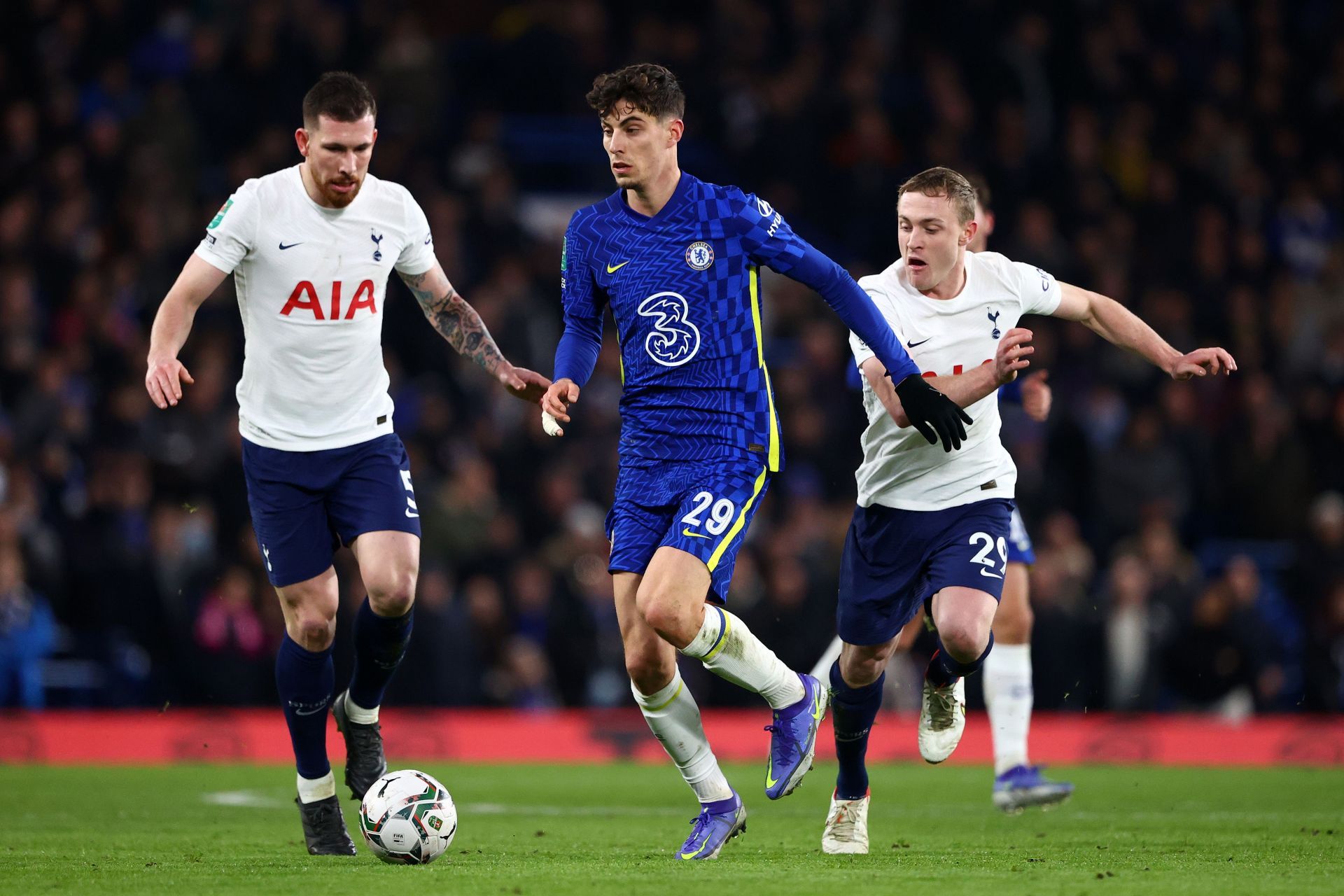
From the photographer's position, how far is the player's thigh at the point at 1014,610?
8859mm

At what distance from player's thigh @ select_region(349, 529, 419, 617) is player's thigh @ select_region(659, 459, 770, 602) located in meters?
1.13

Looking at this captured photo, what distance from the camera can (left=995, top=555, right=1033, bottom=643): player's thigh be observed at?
8.86m

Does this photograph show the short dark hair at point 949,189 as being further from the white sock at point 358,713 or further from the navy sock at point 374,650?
the white sock at point 358,713

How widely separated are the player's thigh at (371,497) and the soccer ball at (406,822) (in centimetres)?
98

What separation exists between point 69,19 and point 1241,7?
12.7 metres

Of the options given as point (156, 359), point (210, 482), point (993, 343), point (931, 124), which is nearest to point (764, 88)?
point (931, 124)

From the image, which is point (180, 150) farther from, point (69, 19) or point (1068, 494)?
point (1068, 494)

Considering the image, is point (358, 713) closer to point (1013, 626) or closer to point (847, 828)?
A: point (847, 828)

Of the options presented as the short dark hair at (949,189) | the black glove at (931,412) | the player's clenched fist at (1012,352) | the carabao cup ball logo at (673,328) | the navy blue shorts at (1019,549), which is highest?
the short dark hair at (949,189)

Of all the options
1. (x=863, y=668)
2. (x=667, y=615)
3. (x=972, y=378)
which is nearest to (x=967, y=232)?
Result: (x=972, y=378)

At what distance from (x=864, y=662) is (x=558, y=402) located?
1.79 meters

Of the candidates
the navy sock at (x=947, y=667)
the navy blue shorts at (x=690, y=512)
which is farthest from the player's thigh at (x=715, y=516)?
the navy sock at (x=947, y=667)

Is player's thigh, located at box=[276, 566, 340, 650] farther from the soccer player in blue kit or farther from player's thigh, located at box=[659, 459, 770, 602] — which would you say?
player's thigh, located at box=[659, 459, 770, 602]

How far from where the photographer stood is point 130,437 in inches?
541
